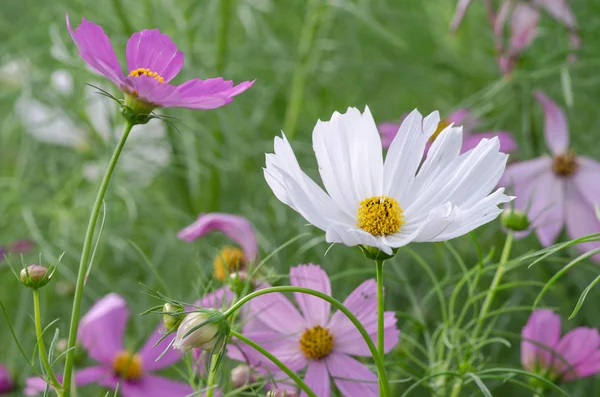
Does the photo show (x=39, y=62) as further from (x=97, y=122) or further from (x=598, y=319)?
(x=598, y=319)

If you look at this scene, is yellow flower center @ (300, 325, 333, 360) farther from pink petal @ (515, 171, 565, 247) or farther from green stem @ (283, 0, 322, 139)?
green stem @ (283, 0, 322, 139)

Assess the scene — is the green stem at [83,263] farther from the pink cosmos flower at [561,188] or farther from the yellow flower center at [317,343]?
the pink cosmos flower at [561,188]

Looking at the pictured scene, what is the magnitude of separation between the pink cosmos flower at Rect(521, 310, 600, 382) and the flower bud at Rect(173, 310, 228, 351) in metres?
0.22

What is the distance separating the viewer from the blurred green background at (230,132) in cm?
80

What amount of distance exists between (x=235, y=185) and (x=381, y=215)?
24.2 inches

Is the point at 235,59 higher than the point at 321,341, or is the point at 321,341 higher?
the point at 235,59

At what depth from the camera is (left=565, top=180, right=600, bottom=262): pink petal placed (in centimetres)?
64

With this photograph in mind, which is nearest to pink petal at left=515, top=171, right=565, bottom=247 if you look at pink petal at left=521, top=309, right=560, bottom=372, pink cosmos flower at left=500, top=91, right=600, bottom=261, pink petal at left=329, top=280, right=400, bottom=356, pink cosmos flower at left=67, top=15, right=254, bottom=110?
pink cosmos flower at left=500, top=91, right=600, bottom=261

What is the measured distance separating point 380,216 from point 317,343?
10cm

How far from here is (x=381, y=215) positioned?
14.9 inches

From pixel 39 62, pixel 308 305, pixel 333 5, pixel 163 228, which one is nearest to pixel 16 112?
pixel 39 62

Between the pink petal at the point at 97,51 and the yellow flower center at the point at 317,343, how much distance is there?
166 millimetres

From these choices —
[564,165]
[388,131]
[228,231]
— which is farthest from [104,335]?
[564,165]

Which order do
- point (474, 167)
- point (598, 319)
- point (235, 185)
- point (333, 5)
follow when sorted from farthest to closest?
point (235, 185)
point (333, 5)
point (598, 319)
point (474, 167)
